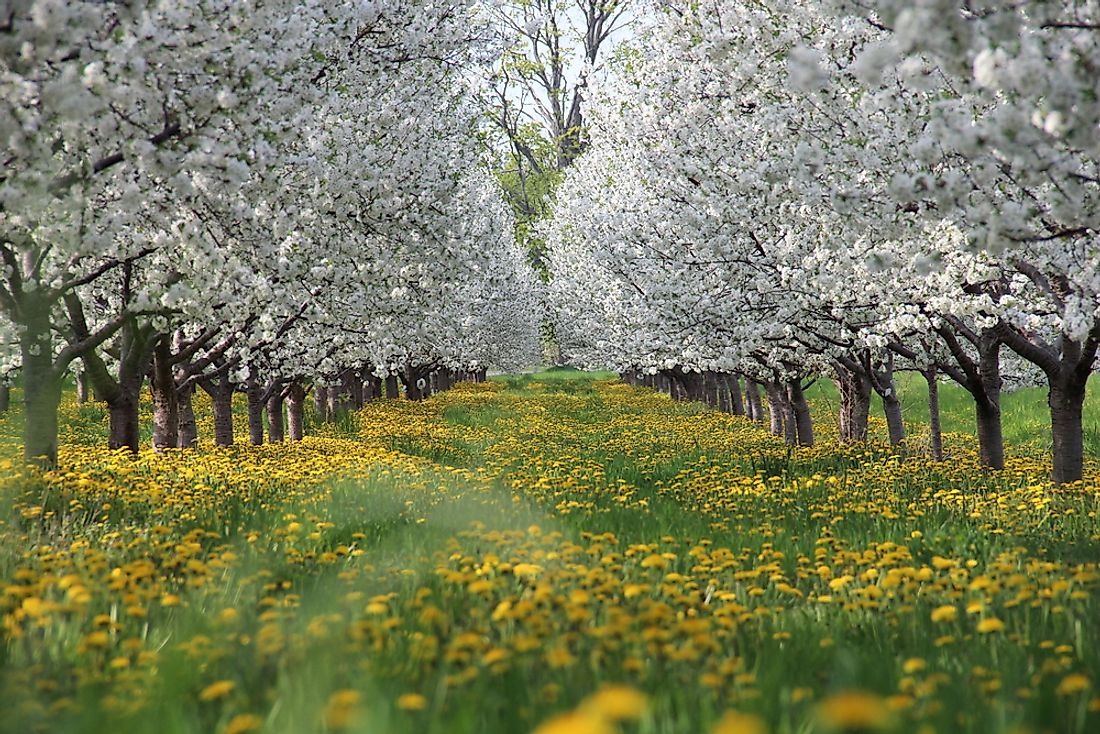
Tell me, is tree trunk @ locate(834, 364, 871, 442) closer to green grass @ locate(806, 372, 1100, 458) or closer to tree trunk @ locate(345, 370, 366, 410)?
green grass @ locate(806, 372, 1100, 458)

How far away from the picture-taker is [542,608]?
12.3 ft

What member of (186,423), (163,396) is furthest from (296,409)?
(163,396)

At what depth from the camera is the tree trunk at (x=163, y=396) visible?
1408 cm

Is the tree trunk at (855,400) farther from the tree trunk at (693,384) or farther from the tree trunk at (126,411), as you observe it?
the tree trunk at (693,384)

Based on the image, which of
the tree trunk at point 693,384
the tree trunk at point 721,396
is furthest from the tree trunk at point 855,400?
the tree trunk at point 693,384

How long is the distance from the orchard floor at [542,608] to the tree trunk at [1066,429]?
67.7 inches

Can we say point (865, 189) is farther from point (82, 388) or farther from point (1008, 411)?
point (82, 388)

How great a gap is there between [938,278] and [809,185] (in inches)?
82.7

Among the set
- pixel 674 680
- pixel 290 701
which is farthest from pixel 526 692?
pixel 290 701

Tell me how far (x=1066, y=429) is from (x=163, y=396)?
45.4 ft

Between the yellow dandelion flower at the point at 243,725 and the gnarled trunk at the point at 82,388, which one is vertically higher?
the gnarled trunk at the point at 82,388

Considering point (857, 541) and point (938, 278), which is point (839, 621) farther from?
point (938, 278)

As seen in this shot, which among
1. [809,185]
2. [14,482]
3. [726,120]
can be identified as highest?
[726,120]

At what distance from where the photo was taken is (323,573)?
5516 mm
